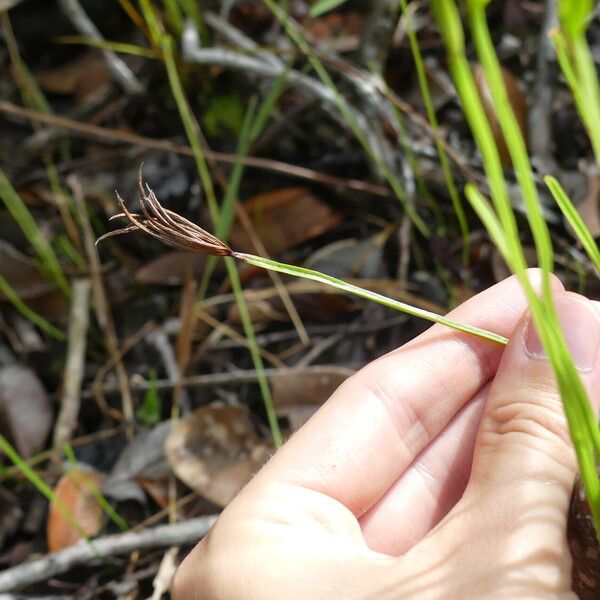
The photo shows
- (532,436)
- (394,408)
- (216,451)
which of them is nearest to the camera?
(532,436)

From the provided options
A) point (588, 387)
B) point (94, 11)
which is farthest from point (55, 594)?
point (94, 11)

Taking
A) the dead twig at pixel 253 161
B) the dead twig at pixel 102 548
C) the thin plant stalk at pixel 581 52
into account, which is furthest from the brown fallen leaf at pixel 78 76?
the thin plant stalk at pixel 581 52

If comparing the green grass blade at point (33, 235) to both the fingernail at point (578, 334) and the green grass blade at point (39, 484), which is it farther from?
the fingernail at point (578, 334)

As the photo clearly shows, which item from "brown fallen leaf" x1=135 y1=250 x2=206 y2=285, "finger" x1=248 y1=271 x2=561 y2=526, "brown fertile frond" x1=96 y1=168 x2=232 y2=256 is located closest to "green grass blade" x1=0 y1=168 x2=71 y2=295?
"brown fallen leaf" x1=135 y1=250 x2=206 y2=285

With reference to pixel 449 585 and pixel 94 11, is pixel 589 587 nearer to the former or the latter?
pixel 449 585

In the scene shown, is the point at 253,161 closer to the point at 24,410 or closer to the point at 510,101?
the point at 510,101

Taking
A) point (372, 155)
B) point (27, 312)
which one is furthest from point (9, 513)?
point (372, 155)
